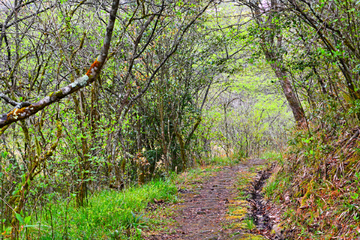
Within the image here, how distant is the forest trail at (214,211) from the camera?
414cm

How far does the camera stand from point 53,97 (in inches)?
92.8

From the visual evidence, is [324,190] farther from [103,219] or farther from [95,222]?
[95,222]

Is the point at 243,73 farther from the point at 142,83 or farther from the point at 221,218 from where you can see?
the point at 221,218

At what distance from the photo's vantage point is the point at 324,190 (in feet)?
13.7

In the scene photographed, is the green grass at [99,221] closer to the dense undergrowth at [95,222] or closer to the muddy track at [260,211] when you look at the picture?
the dense undergrowth at [95,222]

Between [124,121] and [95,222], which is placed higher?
[124,121]

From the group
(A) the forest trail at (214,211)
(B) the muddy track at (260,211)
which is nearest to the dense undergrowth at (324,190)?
(B) the muddy track at (260,211)

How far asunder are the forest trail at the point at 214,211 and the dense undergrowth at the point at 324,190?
671 mm

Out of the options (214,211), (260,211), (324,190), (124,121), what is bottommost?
(260,211)

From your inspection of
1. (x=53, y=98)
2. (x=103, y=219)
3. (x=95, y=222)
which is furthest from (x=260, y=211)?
(x=53, y=98)

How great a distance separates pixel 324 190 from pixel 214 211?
2042 mm

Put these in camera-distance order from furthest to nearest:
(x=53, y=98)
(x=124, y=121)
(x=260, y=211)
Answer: (x=124, y=121)
(x=260, y=211)
(x=53, y=98)

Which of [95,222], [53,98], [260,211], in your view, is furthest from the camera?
[260,211]

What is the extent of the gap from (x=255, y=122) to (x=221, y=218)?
10.4 metres
